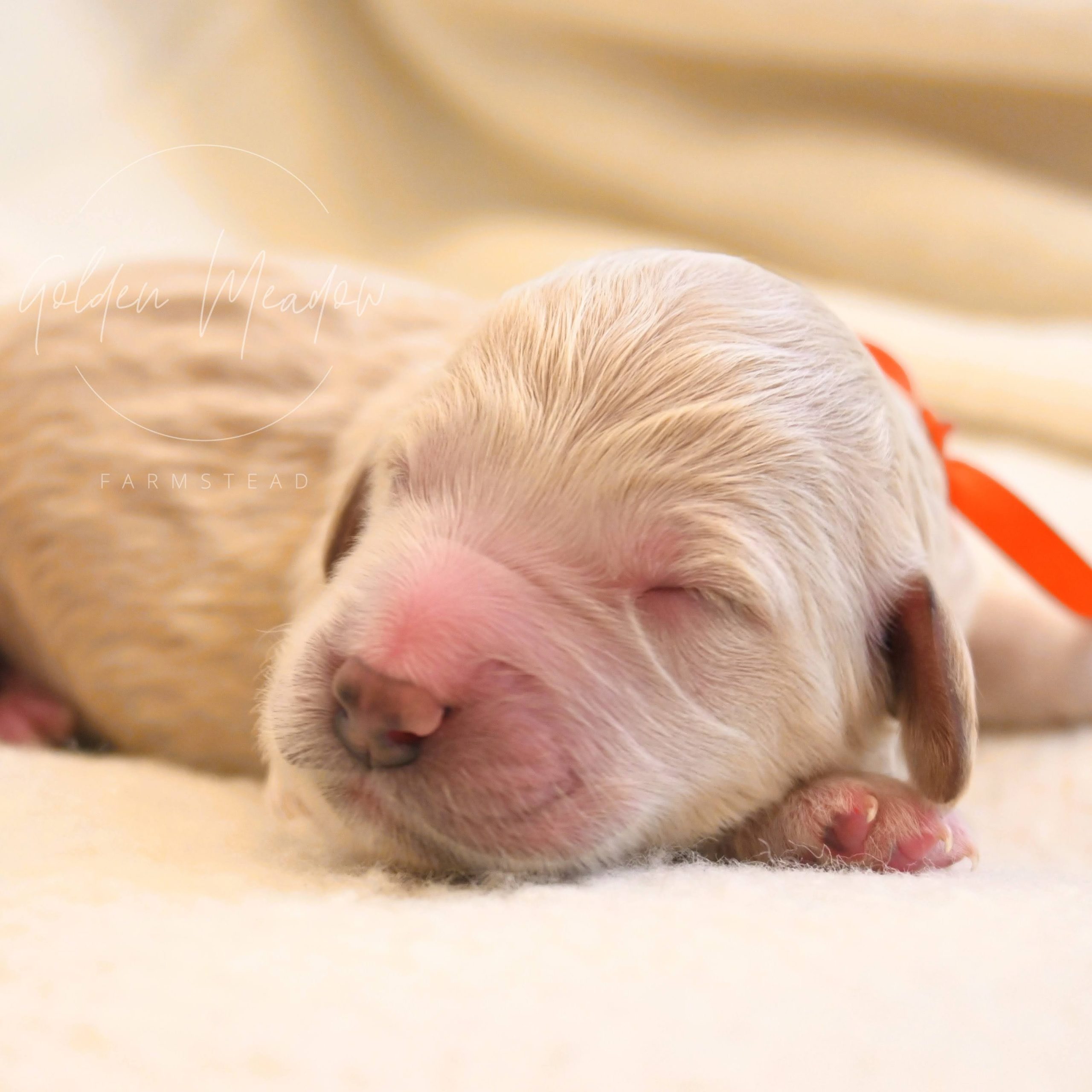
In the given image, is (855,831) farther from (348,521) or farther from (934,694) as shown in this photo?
(348,521)

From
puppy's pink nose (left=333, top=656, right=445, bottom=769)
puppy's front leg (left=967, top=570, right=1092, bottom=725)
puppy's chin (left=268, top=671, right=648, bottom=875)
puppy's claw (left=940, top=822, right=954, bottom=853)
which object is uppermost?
puppy's pink nose (left=333, top=656, right=445, bottom=769)

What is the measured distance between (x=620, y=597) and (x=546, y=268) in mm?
1862

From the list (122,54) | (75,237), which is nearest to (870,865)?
(75,237)

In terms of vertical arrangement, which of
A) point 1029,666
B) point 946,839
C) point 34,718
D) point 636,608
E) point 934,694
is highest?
point 636,608

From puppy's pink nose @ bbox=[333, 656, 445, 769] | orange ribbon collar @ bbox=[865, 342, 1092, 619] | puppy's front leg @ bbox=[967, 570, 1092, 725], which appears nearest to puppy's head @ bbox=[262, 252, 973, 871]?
puppy's pink nose @ bbox=[333, 656, 445, 769]

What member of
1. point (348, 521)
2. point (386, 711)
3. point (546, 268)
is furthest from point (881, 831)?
point (546, 268)

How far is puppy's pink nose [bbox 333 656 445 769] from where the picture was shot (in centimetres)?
88

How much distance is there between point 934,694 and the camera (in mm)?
1088

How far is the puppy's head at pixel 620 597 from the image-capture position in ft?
3.03

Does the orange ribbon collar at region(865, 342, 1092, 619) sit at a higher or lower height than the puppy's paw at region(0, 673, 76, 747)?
higher

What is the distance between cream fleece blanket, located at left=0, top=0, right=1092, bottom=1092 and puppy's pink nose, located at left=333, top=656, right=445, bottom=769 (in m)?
0.12

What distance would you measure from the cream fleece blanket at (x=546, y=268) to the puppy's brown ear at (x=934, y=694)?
0.32 feet

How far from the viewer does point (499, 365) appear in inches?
42.4

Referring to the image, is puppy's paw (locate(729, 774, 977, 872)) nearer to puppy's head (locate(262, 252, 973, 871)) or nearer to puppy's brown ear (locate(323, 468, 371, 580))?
puppy's head (locate(262, 252, 973, 871))
